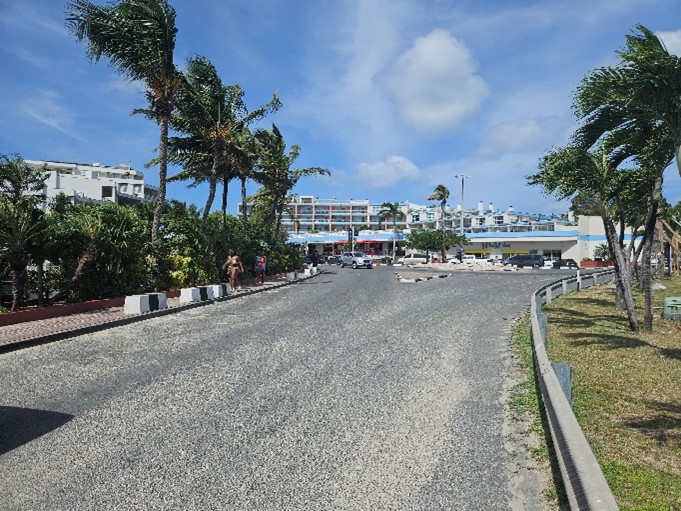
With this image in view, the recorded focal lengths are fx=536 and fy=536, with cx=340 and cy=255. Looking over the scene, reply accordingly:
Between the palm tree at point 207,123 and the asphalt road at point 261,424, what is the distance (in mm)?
14505

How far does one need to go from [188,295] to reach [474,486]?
50.7ft

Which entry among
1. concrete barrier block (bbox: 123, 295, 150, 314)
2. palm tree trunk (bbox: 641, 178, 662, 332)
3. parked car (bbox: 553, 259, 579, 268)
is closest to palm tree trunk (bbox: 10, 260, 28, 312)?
concrete barrier block (bbox: 123, 295, 150, 314)

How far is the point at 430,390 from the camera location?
7.32 m

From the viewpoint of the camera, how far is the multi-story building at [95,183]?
63097 mm

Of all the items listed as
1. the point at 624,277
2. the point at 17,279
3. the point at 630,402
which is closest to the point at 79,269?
the point at 17,279

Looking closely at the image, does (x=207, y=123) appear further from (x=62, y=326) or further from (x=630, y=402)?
(x=630, y=402)

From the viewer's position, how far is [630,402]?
21.7 feet

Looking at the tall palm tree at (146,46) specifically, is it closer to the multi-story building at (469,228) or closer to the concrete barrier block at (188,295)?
the concrete barrier block at (188,295)

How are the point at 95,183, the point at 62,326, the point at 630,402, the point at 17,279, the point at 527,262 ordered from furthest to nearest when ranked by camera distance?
1. the point at 95,183
2. the point at 527,262
3. the point at 17,279
4. the point at 62,326
5. the point at 630,402

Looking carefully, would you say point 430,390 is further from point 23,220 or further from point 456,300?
point 456,300

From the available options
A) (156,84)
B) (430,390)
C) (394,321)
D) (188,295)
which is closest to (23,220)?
(188,295)

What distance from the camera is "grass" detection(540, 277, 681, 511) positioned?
426 centimetres

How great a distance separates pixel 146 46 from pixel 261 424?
17.8 metres

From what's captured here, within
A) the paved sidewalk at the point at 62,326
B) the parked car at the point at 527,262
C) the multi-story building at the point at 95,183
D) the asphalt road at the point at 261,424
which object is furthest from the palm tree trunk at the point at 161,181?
the parked car at the point at 527,262
